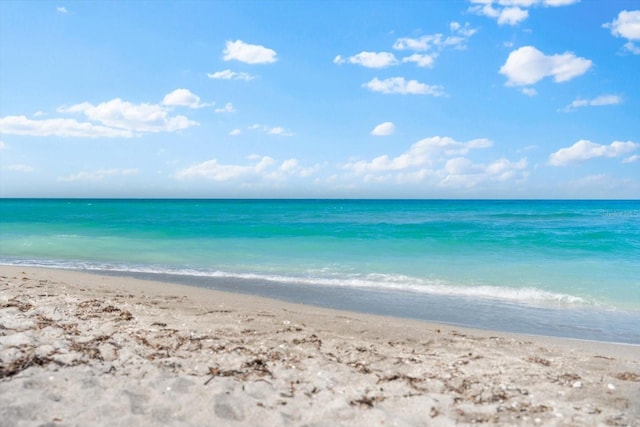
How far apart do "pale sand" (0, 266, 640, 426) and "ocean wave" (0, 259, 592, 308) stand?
371 centimetres

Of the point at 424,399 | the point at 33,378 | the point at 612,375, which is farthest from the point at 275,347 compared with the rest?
the point at 612,375

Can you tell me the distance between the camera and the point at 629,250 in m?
19.5

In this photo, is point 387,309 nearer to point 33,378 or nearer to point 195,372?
point 195,372

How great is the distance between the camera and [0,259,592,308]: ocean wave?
10.8 m

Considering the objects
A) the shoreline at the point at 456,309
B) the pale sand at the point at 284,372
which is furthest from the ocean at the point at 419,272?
the pale sand at the point at 284,372

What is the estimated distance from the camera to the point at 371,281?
12.6 m

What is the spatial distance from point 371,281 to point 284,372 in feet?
26.2

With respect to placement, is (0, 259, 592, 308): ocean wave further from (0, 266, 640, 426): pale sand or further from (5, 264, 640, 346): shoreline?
(0, 266, 640, 426): pale sand

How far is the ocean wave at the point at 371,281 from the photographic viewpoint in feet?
35.3

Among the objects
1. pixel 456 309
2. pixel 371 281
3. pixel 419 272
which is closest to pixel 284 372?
pixel 456 309

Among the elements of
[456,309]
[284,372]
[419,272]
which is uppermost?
[284,372]

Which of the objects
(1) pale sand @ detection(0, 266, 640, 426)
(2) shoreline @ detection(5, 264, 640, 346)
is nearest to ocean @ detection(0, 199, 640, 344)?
(2) shoreline @ detection(5, 264, 640, 346)

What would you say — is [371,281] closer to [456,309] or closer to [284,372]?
[456,309]

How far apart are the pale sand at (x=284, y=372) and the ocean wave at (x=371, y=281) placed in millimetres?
3710
